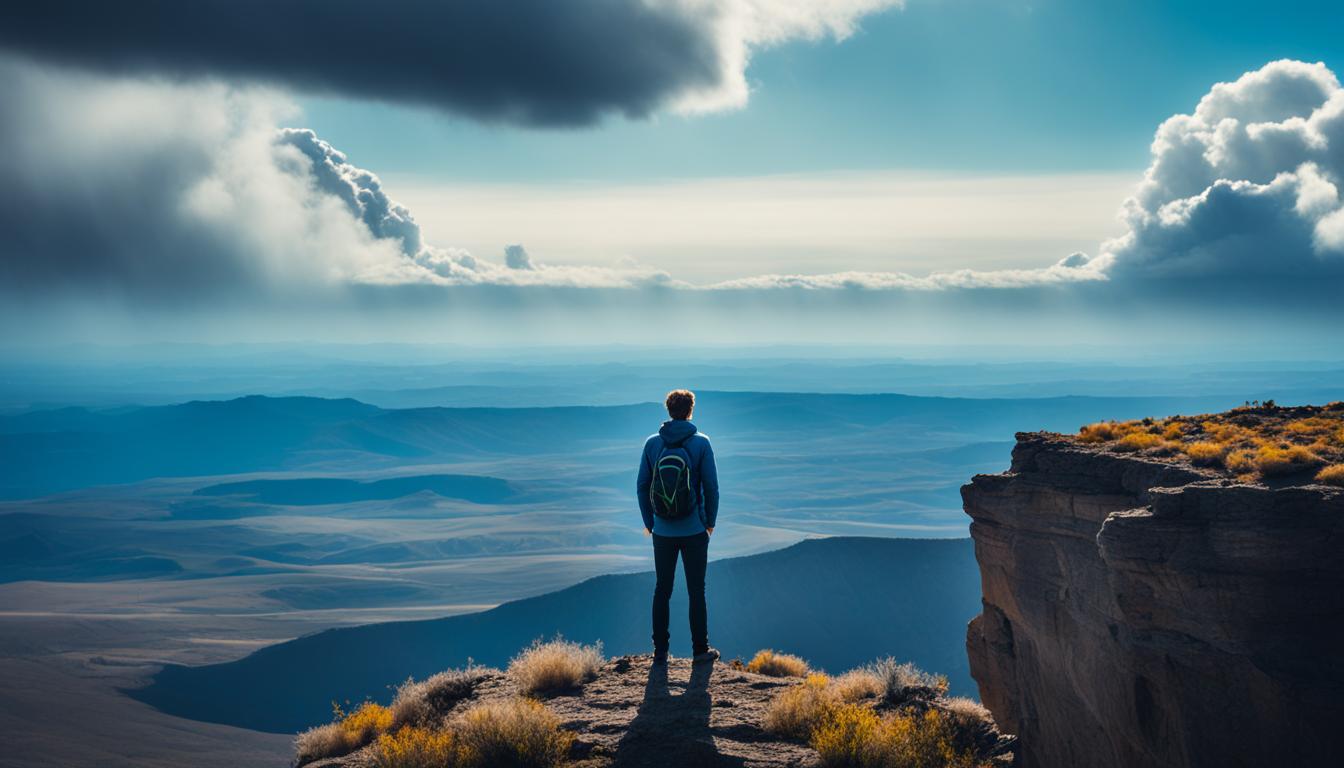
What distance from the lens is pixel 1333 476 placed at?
24.1 feet

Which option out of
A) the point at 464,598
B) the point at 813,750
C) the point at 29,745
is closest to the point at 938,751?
the point at 813,750

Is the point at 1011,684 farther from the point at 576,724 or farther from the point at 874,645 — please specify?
the point at 874,645

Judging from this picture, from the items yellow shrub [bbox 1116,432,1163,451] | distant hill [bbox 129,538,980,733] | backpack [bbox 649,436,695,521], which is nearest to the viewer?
backpack [bbox 649,436,695,521]

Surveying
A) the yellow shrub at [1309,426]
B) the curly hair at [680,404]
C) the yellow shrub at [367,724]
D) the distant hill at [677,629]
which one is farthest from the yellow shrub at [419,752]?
the distant hill at [677,629]

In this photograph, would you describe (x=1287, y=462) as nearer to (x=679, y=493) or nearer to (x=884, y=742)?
(x=884, y=742)

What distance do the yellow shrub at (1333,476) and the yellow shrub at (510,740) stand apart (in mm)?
6285

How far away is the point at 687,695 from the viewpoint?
9.16m

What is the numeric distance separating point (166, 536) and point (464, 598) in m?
76.4

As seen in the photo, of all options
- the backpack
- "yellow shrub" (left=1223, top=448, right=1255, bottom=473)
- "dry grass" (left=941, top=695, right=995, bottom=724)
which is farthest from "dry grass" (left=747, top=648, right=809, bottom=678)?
"yellow shrub" (left=1223, top=448, right=1255, bottom=473)

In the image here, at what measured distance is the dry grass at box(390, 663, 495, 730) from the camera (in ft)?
31.1

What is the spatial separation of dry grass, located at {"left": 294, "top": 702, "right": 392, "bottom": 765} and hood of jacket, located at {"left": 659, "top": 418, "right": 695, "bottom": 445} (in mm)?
3914

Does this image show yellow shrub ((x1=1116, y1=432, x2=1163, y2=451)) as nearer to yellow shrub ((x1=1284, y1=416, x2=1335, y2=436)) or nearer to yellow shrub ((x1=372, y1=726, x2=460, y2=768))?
yellow shrub ((x1=1284, y1=416, x2=1335, y2=436))

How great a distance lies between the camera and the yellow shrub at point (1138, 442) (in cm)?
1014

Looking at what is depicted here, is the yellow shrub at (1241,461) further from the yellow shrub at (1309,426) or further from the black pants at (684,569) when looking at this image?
the black pants at (684,569)
